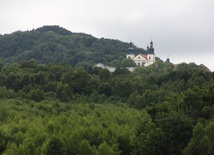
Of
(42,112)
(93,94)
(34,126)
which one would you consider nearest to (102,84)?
(93,94)

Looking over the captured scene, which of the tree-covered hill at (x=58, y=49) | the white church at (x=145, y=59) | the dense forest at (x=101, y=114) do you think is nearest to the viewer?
the dense forest at (x=101, y=114)

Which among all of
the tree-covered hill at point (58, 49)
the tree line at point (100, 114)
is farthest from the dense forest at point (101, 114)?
the tree-covered hill at point (58, 49)

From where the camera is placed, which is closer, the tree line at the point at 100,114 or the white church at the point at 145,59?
the tree line at the point at 100,114

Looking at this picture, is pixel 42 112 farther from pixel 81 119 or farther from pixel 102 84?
pixel 102 84

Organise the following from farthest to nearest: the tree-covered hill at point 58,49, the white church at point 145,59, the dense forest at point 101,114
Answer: the tree-covered hill at point 58,49 → the white church at point 145,59 → the dense forest at point 101,114

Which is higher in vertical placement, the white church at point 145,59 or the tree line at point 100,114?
the white church at point 145,59

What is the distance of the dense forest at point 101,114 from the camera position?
28.5m

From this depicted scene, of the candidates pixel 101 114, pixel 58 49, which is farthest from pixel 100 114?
pixel 58 49

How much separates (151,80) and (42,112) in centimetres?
2560

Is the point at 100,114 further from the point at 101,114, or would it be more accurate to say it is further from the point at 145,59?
the point at 145,59

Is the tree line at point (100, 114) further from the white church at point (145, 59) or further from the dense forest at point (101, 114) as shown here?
the white church at point (145, 59)

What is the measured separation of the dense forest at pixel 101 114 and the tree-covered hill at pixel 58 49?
51822 mm

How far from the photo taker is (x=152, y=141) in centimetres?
2805

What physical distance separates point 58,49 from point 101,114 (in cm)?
9690
